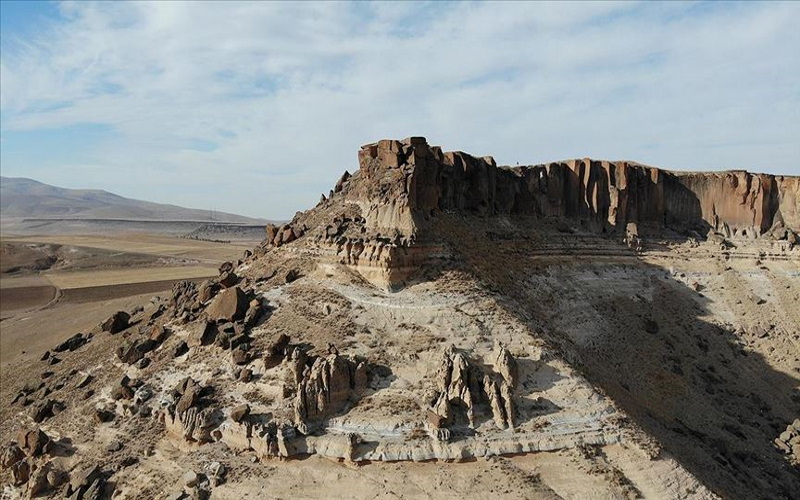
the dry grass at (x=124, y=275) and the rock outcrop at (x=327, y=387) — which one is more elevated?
the rock outcrop at (x=327, y=387)

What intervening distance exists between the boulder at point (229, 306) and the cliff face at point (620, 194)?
8.60 meters

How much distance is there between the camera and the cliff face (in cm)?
3378

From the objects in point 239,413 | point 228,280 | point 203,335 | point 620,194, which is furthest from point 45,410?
point 620,194

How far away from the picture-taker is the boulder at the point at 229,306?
1006 inches

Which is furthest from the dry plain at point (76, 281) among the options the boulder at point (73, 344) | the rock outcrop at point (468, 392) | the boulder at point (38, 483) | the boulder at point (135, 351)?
the rock outcrop at point (468, 392)

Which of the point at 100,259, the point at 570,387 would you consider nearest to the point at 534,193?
the point at 570,387

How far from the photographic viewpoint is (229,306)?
2580 cm

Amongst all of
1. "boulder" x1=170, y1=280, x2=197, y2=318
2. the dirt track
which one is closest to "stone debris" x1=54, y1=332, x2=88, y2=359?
"boulder" x1=170, y1=280, x2=197, y2=318

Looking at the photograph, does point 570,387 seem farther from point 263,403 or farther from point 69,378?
point 69,378

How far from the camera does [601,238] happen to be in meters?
39.8

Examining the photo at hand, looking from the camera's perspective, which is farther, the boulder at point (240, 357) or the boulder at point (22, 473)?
the boulder at point (240, 357)

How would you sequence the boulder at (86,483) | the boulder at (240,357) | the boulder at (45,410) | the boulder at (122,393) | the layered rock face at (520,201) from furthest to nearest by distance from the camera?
1. the layered rock face at (520,201)
2. the boulder at (45,410)
3. the boulder at (122,393)
4. the boulder at (240,357)
5. the boulder at (86,483)

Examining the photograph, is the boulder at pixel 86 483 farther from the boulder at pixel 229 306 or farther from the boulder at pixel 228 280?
the boulder at pixel 228 280

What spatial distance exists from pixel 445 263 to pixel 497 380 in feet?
22.9
